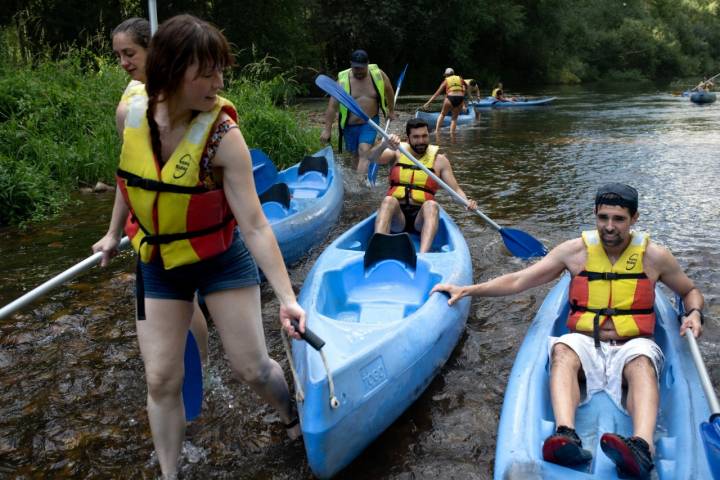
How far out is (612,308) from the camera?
9.06 ft

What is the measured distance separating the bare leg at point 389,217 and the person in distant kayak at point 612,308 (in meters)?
1.45

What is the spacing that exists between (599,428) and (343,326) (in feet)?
3.54

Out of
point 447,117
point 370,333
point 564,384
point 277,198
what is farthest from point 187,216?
point 447,117

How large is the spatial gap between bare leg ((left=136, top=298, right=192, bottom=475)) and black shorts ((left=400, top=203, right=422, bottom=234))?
2773mm

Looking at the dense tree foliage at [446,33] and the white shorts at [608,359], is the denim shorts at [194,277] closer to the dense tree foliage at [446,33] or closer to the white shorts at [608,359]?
the white shorts at [608,359]

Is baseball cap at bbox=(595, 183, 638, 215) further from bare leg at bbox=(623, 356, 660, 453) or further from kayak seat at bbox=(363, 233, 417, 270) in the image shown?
kayak seat at bbox=(363, 233, 417, 270)

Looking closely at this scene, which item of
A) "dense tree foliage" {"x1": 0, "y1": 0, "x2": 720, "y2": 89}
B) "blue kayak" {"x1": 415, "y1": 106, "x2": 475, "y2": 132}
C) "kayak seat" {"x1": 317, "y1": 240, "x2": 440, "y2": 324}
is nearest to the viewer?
"kayak seat" {"x1": 317, "y1": 240, "x2": 440, "y2": 324}

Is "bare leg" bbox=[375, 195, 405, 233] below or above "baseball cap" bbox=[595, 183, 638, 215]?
below

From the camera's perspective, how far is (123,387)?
3.15 meters

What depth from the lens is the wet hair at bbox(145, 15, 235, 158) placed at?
165 cm

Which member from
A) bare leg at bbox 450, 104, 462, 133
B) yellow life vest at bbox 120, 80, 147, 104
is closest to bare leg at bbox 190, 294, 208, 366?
yellow life vest at bbox 120, 80, 147, 104

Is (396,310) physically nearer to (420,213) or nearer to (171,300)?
(420,213)

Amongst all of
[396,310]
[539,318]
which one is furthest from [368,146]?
[539,318]

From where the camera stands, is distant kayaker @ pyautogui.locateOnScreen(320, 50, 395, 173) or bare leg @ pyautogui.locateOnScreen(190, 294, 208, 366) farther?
distant kayaker @ pyautogui.locateOnScreen(320, 50, 395, 173)
